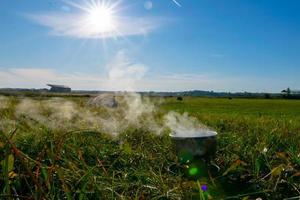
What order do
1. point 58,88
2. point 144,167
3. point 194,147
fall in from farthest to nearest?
point 58,88
point 194,147
point 144,167

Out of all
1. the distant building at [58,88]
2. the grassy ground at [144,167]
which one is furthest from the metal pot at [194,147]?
the distant building at [58,88]

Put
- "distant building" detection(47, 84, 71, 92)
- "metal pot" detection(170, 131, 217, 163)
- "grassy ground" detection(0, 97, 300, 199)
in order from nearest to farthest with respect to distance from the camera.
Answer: "grassy ground" detection(0, 97, 300, 199) < "metal pot" detection(170, 131, 217, 163) < "distant building" detection(47, 84, 71, 92)

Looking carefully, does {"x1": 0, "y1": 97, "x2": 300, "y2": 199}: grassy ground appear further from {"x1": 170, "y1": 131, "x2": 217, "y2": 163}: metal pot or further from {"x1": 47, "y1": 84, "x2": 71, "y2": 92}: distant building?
{"x1": 47, "y1": 84, "x2": 71, "y2": 92}: distant building

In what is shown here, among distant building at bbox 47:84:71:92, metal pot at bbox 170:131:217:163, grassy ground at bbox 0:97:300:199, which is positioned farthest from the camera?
distant building at bbox 47:84:71:92

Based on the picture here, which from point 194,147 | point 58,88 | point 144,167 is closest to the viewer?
point 144,167

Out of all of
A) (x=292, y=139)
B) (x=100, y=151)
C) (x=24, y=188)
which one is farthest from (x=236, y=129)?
(x=24, y=188)

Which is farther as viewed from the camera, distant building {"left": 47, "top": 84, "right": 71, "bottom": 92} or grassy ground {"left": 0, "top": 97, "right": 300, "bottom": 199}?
distant building {"left": 47, "top": 84, "right": 71, "bottom": 92}

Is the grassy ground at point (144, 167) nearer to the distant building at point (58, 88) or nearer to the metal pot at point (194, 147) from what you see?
the metal pot at point (194, 147)

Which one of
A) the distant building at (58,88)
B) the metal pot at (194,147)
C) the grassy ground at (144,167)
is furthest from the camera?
the distant building at (58,88)

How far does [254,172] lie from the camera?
421cm

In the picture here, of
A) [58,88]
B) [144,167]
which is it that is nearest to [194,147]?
[144,167]

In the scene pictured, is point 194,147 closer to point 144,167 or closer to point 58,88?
point 144,167

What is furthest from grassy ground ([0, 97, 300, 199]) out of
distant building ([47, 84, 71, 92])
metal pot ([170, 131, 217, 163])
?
distant building ([47, 84, 71, 92])

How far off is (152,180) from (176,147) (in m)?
1.86
